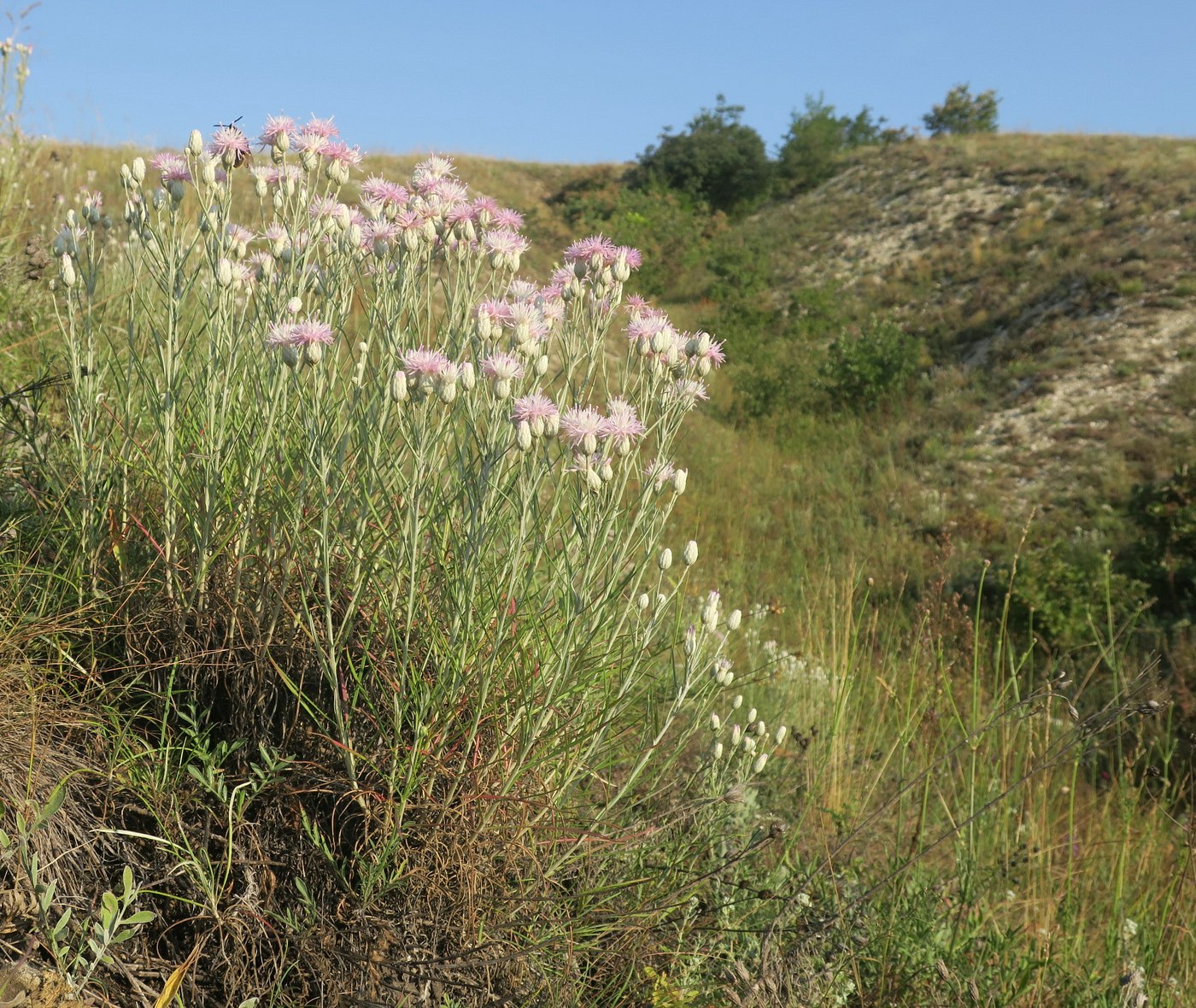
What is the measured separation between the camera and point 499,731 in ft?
6.47

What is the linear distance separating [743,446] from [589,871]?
28.7 ft

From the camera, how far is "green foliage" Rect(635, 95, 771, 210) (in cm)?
2528

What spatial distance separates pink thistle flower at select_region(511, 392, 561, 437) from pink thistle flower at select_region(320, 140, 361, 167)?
1055 mm

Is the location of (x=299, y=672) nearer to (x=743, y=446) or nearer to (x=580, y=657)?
(x=580, y=657)

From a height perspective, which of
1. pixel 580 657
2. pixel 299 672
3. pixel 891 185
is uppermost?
pixel 891 185

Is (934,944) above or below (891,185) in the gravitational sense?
below

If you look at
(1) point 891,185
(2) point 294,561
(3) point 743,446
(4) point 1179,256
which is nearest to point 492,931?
(2) point 294,561

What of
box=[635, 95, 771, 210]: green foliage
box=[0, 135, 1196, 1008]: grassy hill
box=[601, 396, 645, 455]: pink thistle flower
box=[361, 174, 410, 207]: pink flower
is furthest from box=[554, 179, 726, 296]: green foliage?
box=[601, 396, 645, 455]: pink thistle flower

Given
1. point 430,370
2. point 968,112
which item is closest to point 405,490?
point 430,370

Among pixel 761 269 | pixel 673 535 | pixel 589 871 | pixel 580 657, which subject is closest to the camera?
pixel 580 657

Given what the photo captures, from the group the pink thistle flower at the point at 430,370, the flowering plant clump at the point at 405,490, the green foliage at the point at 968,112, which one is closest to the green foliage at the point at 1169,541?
the flowering plant clump at the point at 405,490

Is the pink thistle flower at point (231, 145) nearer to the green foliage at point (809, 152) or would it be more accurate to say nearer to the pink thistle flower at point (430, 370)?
the pink thistle flower at point (430, 370)

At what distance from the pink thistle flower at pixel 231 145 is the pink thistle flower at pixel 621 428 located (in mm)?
1207

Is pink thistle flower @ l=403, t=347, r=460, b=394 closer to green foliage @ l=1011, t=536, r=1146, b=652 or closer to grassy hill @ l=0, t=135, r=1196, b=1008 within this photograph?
grassy hill @ l=0, t=135, r=1196, b=1008
